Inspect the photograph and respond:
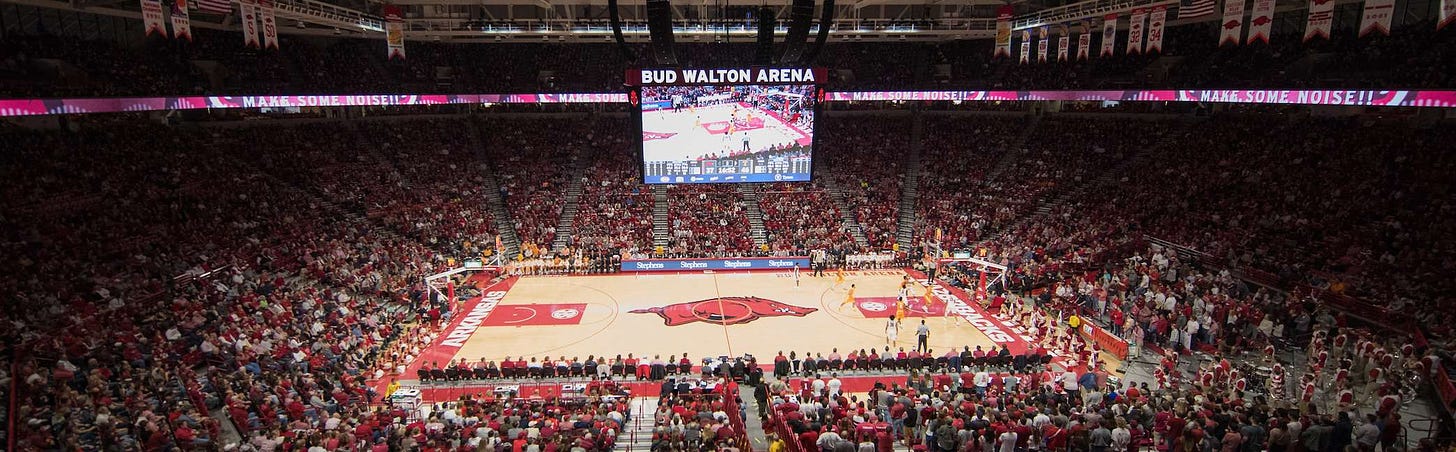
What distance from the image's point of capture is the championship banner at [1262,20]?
19.8 m

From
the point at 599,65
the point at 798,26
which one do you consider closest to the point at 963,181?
the point at 798,26

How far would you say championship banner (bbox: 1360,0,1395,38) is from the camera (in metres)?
17.6

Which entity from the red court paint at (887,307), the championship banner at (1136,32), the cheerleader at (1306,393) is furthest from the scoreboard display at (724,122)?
the cheerleader at (1306,393)

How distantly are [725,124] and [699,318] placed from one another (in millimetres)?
8205

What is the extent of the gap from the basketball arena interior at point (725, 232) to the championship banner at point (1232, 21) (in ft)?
0.68

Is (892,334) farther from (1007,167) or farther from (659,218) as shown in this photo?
(1007,167)

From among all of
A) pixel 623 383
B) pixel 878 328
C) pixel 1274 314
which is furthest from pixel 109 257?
pixel 1274 314

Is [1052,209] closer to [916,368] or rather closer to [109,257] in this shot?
[916,368]

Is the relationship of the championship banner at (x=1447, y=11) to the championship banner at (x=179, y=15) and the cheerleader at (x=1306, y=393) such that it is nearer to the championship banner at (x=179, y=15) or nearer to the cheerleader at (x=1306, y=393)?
the cheerleader at (x=1306, y=393)

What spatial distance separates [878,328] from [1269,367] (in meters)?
10.3

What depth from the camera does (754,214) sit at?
37000mm

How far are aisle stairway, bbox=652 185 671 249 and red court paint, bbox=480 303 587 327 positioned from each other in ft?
26.2

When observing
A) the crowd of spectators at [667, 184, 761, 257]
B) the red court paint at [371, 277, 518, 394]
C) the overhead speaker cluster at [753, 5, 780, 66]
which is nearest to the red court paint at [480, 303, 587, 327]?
the red court paint at [371, 277, 518, 394]

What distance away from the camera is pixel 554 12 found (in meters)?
37.3
